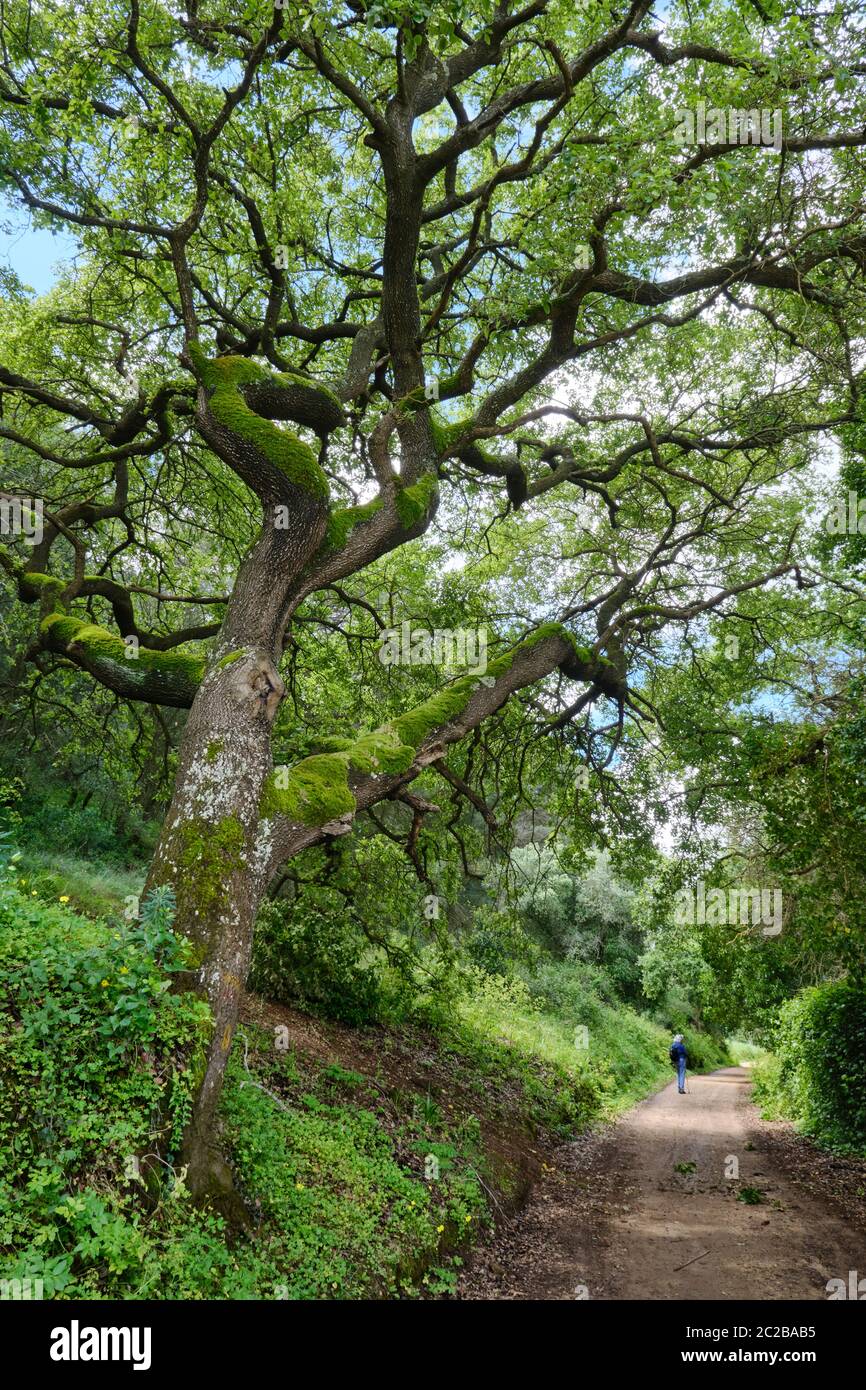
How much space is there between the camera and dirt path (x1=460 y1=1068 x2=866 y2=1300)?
6078 millimetres

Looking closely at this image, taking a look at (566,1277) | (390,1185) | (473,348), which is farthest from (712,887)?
(473,348)

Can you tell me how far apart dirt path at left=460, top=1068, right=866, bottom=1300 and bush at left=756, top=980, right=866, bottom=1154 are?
123 cm

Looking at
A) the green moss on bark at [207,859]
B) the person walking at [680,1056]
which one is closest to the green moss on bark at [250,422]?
the green moss on bark at [207,859]

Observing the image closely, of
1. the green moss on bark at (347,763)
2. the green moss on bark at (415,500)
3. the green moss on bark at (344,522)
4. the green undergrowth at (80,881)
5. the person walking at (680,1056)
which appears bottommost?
the person walking at (680,1056)

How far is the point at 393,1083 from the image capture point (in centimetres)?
809

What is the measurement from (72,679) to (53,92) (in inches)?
228

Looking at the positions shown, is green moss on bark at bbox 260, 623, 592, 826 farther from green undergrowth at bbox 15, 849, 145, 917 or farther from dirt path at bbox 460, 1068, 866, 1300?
dirt path at bbox 460, 1068, 866, 1300

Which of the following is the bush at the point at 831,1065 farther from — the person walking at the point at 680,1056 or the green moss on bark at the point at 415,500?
the green moss on bark at the point at 415,500

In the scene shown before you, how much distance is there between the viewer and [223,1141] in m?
4.65

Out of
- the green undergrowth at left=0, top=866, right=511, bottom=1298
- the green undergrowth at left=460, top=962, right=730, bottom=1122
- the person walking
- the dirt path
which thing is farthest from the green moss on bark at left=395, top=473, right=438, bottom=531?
the person walking

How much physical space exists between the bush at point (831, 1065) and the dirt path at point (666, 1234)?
1227 millimetres

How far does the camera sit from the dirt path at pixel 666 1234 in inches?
239
